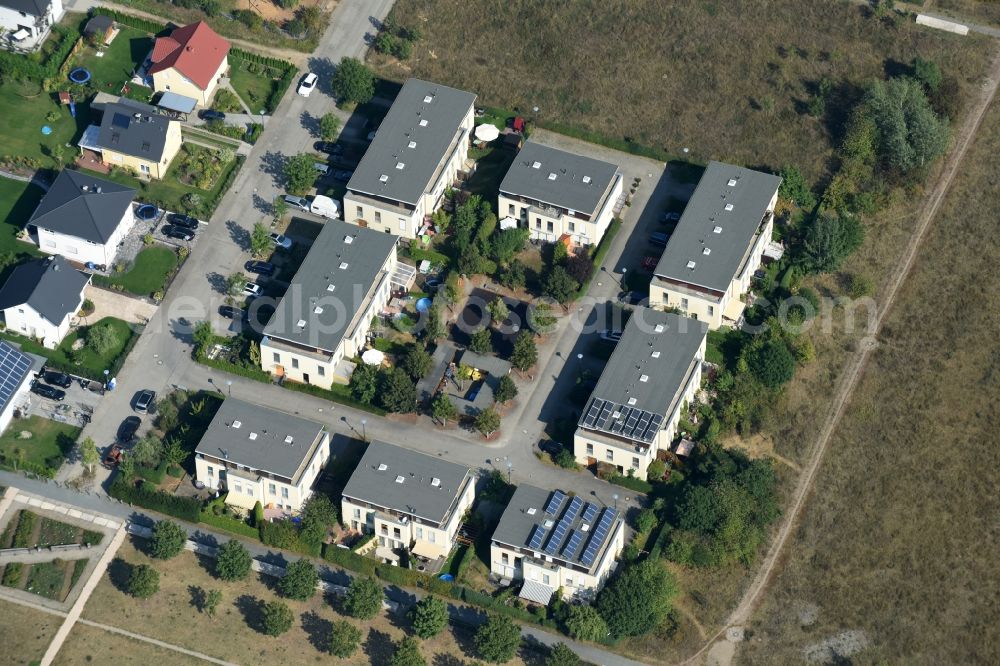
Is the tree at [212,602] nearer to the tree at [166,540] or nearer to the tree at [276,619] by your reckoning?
the tree at [276,619]

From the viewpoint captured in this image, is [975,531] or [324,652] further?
[975,531]

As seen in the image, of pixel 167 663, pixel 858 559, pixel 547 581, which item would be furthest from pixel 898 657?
pixel 167 663

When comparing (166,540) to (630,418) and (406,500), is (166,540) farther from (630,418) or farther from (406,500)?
(630,418)

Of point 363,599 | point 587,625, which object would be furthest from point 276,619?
point 587,625

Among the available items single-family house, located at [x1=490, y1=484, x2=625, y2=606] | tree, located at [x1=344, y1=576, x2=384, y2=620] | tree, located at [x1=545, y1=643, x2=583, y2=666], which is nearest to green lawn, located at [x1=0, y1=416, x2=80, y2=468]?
tree, located at [x1=344, y1=576, x2=384, y2=620]

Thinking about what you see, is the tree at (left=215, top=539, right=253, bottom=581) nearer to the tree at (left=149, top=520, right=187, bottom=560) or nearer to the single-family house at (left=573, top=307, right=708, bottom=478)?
the tree at (left=149, top=520, right=187, bottom=560)

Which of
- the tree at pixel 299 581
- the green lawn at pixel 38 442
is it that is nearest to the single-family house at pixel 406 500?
the tree at pixel 299 581

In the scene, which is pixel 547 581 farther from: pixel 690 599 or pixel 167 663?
pixel 167 663
